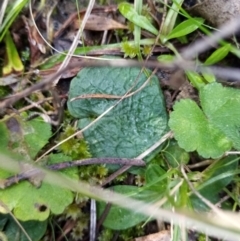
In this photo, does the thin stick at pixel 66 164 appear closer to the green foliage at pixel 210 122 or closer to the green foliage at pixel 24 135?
the green foliage at pixel 24 135

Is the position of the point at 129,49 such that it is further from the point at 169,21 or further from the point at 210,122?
the point at 210,122

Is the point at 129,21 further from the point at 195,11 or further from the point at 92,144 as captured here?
the point at 92,144

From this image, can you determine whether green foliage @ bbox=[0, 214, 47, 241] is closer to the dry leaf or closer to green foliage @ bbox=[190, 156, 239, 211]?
green foliage @ bbox=[190, 156, 239, 211]

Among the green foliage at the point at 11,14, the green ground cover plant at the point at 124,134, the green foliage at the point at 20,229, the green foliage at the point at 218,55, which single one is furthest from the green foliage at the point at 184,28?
the green foliage at the point at 20,229

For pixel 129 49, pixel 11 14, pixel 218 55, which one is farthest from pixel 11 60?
pixel 218 55

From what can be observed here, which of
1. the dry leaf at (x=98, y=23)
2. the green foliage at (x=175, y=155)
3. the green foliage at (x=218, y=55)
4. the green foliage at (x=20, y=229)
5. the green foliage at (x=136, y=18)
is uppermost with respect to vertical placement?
the green foliage at (x=136, y=18)

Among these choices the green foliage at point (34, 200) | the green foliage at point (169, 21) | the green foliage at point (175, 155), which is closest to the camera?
the green foliage at point (34, 200)
